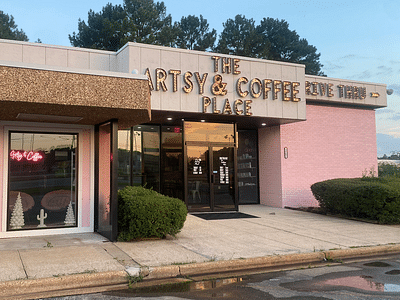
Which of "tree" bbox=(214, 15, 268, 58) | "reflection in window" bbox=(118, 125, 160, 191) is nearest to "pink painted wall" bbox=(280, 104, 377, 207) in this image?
"reflection in window" bbox=(118, 125, 160, 191)

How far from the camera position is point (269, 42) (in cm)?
3838

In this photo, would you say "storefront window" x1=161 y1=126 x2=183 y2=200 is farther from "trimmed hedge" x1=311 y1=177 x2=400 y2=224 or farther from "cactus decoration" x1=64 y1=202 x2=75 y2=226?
"cactus decoration" x1=64 y1=202 x2=75 y2=226

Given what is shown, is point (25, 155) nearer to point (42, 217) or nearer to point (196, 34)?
point (42, 217)

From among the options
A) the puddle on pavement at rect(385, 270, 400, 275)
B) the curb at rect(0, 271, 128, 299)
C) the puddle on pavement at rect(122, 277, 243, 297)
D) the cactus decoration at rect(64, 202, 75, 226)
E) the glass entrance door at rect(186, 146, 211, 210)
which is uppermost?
the glass entrance door at rect(186, 146, 211, 210)

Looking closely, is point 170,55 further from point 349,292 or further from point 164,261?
point 349,292

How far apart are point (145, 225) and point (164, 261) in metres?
1.80

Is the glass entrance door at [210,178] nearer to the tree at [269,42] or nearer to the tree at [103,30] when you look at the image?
the tree at [103,30]

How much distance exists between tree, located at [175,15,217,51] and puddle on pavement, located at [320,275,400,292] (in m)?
34.7

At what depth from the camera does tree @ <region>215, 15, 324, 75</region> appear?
126 ft

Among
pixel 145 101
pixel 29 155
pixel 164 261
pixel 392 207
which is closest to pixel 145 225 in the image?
pixel 164 261

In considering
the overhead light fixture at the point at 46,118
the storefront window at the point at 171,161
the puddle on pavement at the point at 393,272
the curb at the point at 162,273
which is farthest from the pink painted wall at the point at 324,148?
the overhead light fixture at the point at 46,118

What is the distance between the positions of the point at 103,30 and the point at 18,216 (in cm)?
2650

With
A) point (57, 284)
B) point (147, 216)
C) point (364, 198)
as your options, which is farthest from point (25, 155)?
point (364, 198)

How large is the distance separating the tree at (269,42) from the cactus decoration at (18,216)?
31.3m
